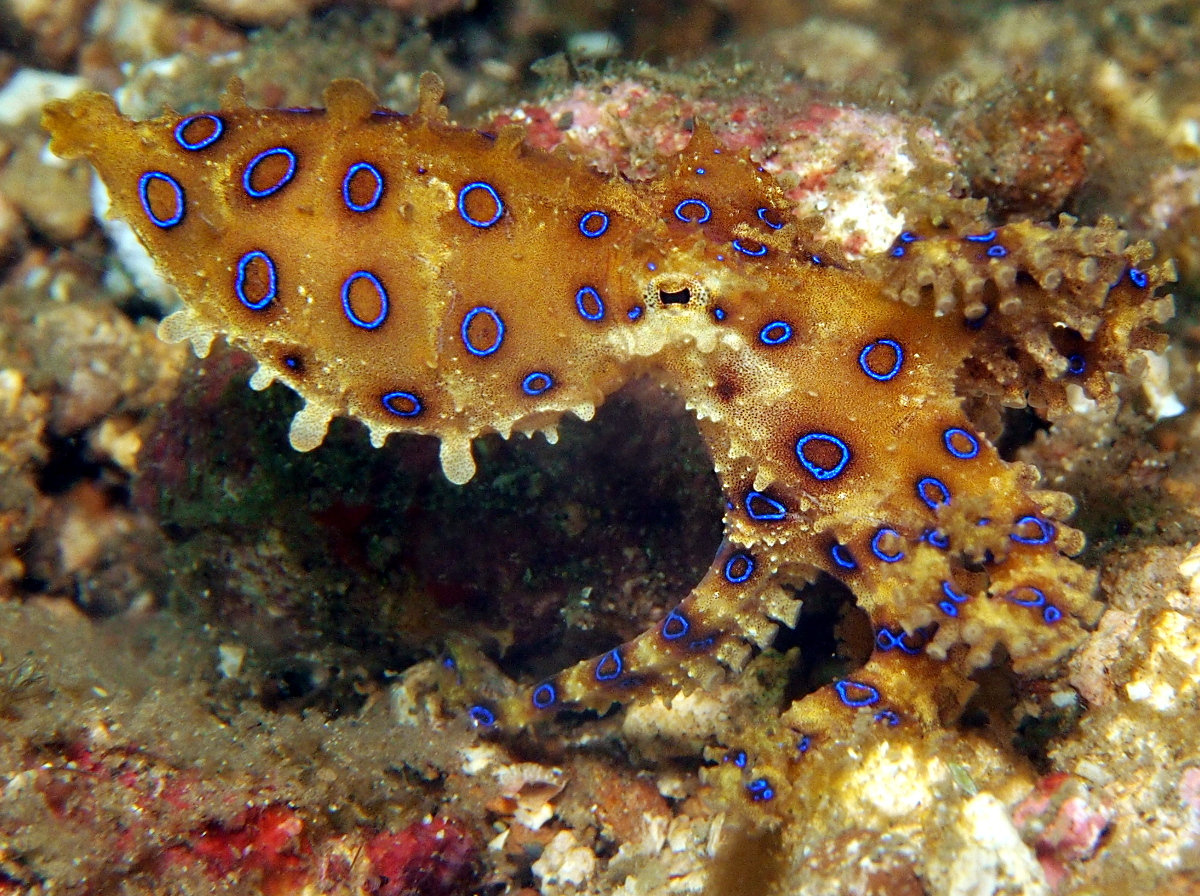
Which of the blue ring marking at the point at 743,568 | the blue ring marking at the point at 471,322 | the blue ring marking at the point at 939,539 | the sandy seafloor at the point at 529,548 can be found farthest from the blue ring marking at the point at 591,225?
the blue ring marking at the point at 939,539

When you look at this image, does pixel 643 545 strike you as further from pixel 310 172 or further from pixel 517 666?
pixel 310 172

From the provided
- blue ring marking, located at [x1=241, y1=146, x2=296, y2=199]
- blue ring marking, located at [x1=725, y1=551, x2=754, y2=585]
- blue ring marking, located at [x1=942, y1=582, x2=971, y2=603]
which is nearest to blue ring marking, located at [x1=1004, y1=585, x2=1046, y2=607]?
blue ring marking, located at [x1=942, y1=582, x2=971, y2=603]

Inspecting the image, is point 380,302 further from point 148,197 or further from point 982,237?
point 982,237

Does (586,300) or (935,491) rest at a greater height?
(586,300)

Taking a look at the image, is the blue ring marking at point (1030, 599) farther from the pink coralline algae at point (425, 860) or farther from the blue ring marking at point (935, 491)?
the pink coralline algae at point (425, 860)

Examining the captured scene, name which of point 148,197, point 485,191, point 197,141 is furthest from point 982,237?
point 148,197

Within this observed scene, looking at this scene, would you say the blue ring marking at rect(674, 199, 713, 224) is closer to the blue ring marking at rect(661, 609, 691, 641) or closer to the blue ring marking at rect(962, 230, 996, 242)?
the blue ring marking at rect(962, 230, 996, 242)
